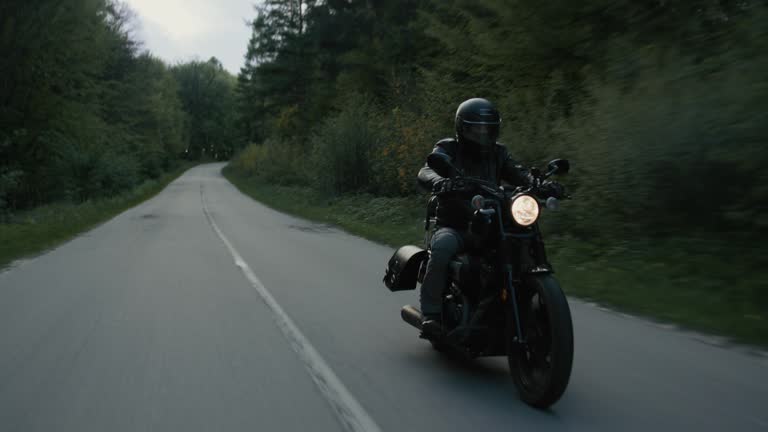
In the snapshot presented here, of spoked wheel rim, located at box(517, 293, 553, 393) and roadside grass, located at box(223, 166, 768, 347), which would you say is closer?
spoked wheel rim, located at box(517, 293, 553, 393)

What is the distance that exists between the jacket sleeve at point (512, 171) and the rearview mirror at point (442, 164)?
2.24 ft

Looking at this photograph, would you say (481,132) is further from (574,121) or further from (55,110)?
(55,110)

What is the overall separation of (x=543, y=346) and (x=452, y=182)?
127 cm

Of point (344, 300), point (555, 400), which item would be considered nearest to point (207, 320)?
point (344, 300)

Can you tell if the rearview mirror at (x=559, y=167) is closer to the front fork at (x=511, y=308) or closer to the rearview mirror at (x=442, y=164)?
the rearview mirror at (x=442, y=164)

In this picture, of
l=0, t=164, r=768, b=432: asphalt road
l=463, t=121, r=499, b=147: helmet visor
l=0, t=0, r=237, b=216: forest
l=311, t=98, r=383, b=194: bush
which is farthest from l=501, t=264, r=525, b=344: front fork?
l=0, t=0, r=237, b=216: forest

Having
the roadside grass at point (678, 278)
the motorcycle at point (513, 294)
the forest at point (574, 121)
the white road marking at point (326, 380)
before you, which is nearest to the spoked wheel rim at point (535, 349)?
the motorcycle at point (513, 294)

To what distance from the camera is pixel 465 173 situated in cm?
498

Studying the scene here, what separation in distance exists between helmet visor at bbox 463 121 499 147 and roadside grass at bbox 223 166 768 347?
3035 millimetres

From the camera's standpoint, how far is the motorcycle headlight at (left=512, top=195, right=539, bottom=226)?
13.4ft

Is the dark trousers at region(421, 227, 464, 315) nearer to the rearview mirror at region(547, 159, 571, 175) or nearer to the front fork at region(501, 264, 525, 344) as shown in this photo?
the front fork at region(501, 264, 525, 344)

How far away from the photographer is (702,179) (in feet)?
29.0

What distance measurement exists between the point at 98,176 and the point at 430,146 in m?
20.9

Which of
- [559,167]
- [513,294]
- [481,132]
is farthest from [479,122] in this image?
[513,294]
